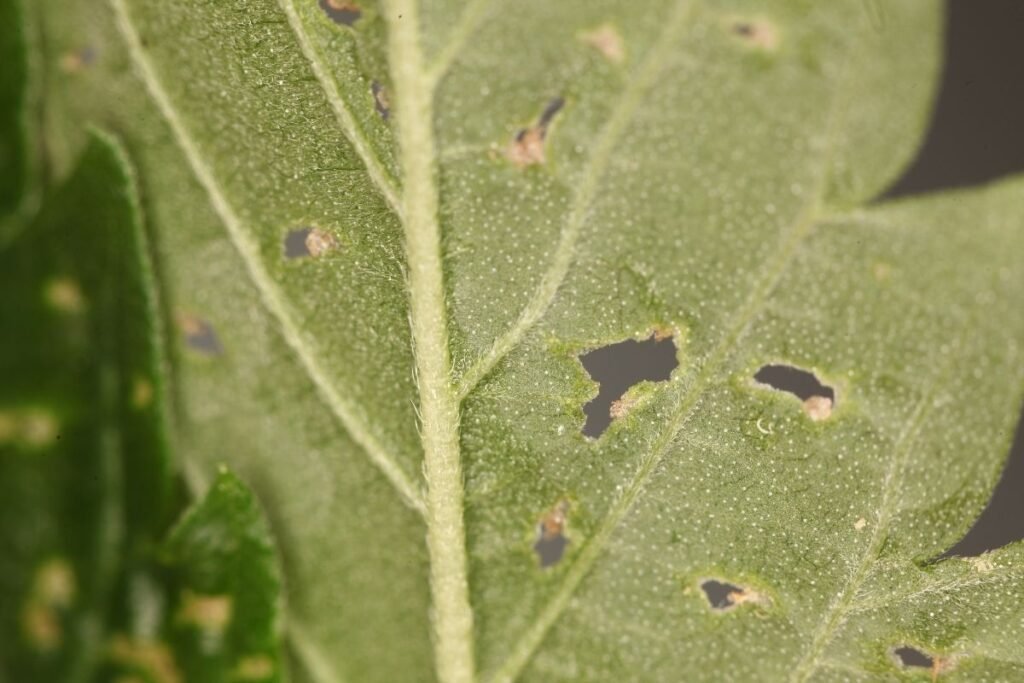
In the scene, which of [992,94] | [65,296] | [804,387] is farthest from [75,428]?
[992,94]

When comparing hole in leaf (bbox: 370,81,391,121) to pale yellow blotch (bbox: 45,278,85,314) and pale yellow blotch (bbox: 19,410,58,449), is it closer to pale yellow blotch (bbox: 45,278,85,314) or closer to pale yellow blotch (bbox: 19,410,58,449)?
pale yellow blotch (bbox: 45,278,85,314)

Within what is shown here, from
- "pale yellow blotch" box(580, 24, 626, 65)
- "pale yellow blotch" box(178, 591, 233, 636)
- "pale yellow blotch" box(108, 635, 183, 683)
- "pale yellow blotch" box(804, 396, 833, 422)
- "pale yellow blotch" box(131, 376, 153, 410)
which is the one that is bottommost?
"pale yellow blotch" box(108, 635, 183, 683)

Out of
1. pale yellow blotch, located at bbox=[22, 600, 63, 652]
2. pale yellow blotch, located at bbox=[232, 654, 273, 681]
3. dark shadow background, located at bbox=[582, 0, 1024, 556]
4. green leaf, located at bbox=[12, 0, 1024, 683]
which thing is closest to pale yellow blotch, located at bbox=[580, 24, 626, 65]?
green leaf, located at bbox=[12, 0, 1024, 683]

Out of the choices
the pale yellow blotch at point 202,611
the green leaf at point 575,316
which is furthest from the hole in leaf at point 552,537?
the pale yellow blotch at point 202,611

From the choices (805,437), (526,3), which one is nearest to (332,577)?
(805,437)

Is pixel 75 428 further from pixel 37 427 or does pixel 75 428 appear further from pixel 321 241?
pixel 321 241

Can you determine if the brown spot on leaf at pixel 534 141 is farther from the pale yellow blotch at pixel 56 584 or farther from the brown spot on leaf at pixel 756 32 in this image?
the pale yellow blotch at pixel 56 584

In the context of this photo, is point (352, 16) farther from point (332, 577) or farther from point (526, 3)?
point (332, 577)
